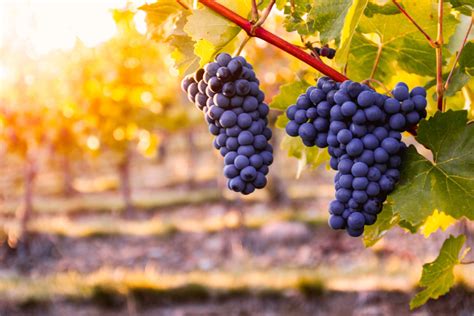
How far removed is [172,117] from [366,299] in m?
5.66

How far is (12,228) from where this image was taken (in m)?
7.76

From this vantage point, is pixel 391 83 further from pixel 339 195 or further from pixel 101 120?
pixel 101 120

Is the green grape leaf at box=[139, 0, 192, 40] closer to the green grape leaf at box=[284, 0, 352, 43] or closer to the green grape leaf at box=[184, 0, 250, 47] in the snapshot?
the green grape leaf at box=[184, 0, 250, 47]

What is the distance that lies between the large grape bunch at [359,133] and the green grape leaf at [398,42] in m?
0.30

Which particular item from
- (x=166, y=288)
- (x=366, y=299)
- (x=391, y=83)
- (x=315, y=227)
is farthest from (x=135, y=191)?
(x=391, y=83)

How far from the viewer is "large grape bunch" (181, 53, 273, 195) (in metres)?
0.93

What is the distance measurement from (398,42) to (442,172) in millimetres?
384

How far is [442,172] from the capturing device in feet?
2.92

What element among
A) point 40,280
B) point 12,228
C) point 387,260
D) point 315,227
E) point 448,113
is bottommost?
point 12,228

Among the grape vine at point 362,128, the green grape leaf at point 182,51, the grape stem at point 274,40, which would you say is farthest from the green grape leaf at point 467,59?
the green grape leaf at point 182,51

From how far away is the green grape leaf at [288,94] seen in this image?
1178mm

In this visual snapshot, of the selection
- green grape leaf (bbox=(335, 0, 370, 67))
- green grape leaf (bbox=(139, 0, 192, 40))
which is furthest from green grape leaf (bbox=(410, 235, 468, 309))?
green grape leaf (bbox=(139, 0, 192, 40))

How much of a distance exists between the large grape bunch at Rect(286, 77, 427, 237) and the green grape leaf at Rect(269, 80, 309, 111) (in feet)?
0.91

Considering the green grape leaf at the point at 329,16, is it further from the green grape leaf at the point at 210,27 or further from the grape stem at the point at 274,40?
the green grape leaf at the point at 210,27
